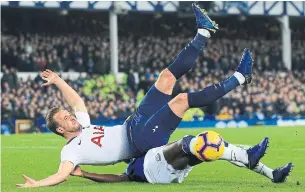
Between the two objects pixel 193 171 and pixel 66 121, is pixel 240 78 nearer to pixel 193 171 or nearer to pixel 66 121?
pixel 66 121

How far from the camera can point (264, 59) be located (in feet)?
139

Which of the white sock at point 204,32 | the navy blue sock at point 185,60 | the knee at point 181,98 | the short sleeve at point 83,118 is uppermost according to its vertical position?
the white sock at point 204,32

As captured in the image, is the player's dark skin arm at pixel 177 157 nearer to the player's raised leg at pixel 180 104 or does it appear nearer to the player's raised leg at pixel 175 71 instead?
the player's raised leg at pixel 180 104

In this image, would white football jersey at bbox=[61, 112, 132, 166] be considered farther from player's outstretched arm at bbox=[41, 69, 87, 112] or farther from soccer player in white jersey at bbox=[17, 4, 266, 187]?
player's outstretched arm at bbox=[41, 69, 87, 112]

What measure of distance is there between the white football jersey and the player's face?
0.13 m

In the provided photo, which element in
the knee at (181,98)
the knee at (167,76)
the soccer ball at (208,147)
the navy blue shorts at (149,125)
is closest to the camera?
the soccer ball at (208,147)

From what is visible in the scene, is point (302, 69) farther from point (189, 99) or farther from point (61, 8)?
point (189, 99)

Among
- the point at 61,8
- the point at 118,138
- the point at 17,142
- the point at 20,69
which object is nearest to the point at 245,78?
the point at 118,138

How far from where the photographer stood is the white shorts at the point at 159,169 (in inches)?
420

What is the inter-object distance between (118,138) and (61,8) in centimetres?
2901

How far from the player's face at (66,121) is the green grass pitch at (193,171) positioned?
706 mm

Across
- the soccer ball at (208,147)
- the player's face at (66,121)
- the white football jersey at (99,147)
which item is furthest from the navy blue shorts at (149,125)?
the soccer ball at (208,147)

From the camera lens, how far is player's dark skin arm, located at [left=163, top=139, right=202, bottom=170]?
10414mm

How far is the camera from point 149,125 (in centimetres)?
1095
